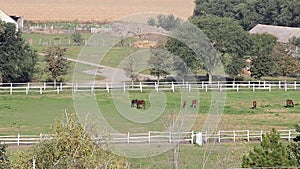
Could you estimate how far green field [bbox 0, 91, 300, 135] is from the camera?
130 feet

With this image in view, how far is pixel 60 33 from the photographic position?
98812 mm

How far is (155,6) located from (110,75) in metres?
80.3

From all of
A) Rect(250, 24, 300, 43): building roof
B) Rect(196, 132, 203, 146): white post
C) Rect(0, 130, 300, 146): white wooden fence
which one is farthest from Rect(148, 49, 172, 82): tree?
Rect(250, 24, 300, 43): building roof

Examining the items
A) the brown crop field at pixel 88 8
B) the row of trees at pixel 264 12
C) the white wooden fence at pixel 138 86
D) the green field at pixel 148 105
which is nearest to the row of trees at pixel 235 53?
the white wooden fence at pixel 138 86

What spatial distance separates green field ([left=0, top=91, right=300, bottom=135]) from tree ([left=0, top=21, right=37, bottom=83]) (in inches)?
207

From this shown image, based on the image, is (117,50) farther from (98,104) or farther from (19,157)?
(19,157)

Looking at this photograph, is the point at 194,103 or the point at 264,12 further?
the point at 264,12

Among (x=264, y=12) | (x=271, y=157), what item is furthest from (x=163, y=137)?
(x=264, y=12)

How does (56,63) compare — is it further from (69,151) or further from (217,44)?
(69,151)

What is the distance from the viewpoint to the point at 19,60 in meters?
55.2

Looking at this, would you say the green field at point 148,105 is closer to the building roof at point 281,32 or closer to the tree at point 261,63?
the tree at point 261,63

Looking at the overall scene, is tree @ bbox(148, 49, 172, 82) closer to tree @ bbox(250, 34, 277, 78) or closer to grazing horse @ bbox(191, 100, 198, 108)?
tree @ bbox(250, 34, 277, 78)

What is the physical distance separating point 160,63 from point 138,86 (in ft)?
13.5

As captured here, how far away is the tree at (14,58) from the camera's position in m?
54.4
